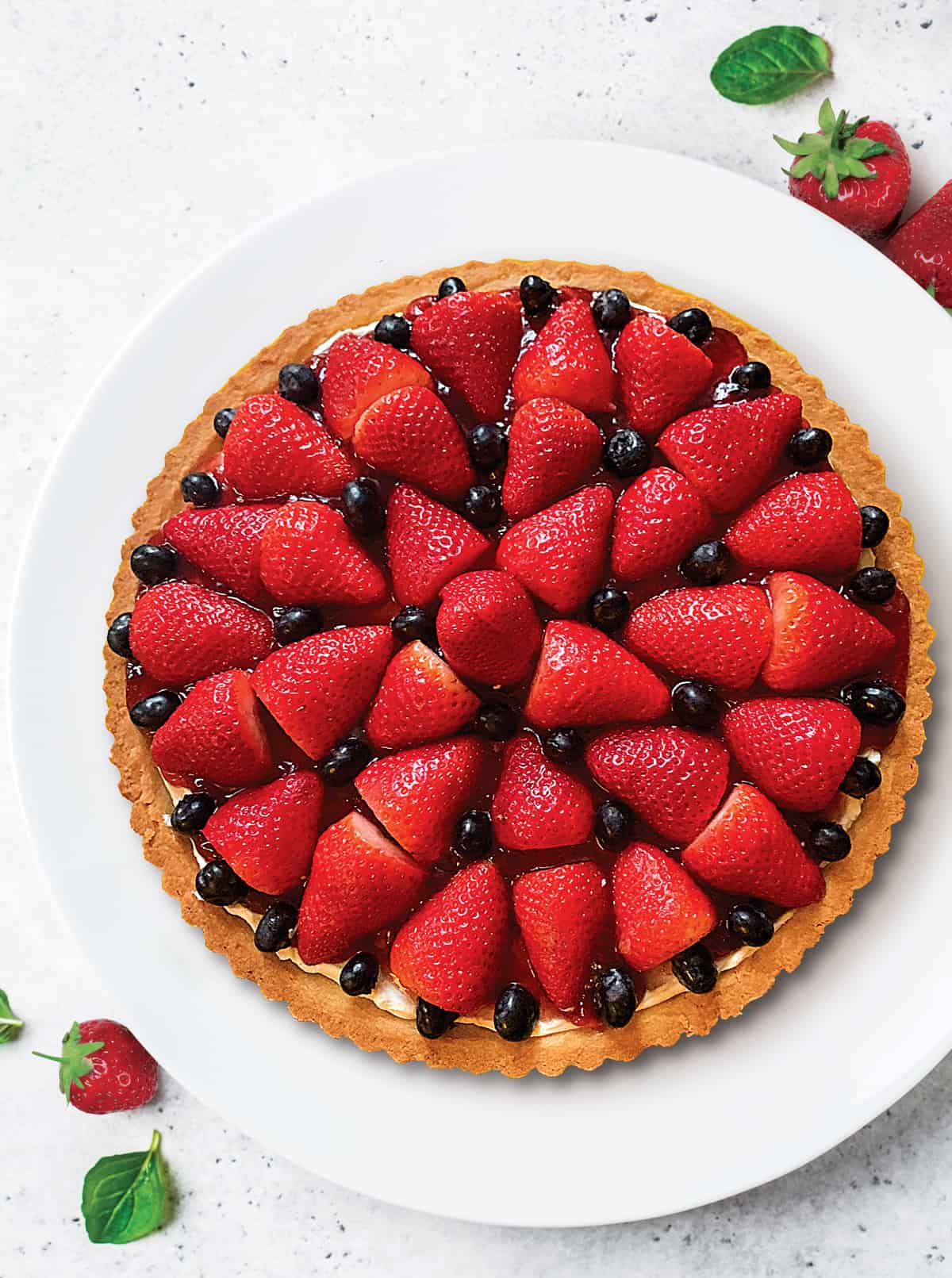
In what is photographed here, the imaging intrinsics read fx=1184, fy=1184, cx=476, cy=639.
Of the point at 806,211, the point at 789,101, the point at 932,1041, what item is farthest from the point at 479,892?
the point at 789,101

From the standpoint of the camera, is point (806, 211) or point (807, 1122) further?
point (806, 211)

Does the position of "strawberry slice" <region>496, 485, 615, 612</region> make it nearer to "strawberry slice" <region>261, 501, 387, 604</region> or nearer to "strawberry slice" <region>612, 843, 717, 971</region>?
"strawberry slice" <region>261, 501, 387, 604</region>

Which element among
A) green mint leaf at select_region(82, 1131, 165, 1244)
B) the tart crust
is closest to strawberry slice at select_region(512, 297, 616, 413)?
the tart crust

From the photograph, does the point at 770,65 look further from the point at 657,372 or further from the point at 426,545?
the point at 426,545

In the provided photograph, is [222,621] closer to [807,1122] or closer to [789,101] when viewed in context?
[807,1122]

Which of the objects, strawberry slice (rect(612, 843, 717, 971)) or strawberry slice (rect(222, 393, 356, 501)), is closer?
strawberry slice (rect(612, 843, 717, 971))

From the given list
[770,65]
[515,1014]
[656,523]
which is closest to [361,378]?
[656,523]
